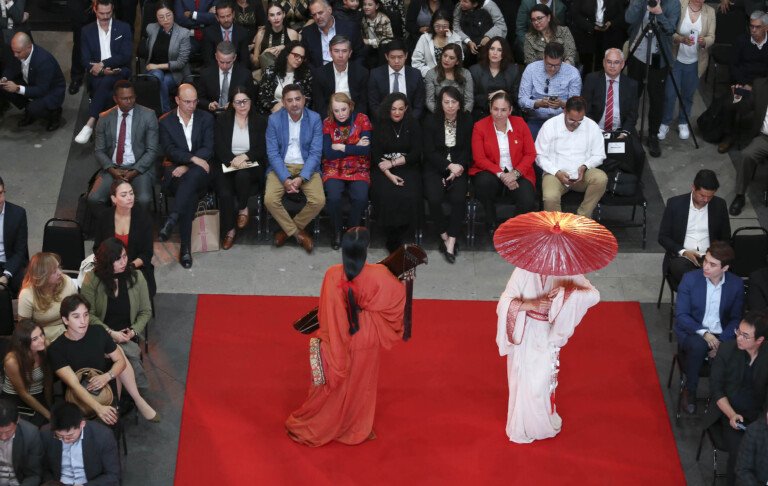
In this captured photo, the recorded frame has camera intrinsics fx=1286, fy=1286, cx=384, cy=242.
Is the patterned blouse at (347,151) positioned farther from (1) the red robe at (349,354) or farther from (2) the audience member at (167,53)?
(1) the red robe at (349,354)

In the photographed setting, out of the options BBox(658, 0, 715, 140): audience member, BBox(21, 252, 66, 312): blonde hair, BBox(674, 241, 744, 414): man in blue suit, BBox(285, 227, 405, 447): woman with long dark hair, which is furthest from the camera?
BBox(658, 0, 715, 140): audience member

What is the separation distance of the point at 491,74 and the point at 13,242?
4590 mm

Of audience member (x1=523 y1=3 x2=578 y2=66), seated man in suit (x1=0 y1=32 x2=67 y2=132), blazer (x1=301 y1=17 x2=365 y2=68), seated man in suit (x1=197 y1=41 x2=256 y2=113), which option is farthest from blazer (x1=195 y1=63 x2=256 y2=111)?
audience member (x1=523 y1=3 x2=578 y2=66)

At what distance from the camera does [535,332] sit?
336 inches

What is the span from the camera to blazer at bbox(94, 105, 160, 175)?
35.9 feet

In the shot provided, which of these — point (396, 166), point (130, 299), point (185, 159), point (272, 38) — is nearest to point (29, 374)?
point (130, 299)

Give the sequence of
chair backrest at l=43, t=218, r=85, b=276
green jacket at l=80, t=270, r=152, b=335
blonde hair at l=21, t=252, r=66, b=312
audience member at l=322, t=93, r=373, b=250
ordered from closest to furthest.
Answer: blonde hair at l=21, t=252, r=66, b=312 → green jacket at l=80, t=270, r=152, b=335 → chair backrest at l=43, t=218, r=85, b=276 → audience member at l=322, t=93, r=373, b=250

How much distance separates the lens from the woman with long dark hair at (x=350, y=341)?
324 inches

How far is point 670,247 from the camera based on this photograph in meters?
10.1

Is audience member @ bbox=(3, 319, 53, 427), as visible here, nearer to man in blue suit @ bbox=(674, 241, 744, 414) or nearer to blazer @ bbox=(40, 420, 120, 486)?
blazer @ bbox=(40, 420, 120, 486)

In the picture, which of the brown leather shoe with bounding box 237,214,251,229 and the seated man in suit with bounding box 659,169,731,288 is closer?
the seated man in suit with bounding box 659,169,731,288

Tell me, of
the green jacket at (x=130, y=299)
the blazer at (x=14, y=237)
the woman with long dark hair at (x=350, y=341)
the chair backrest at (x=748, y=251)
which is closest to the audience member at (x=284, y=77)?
the blazer at (x=14, y=237)

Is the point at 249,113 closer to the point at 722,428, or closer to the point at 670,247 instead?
the point at 670,247

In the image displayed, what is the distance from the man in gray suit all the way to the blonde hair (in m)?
1.98
